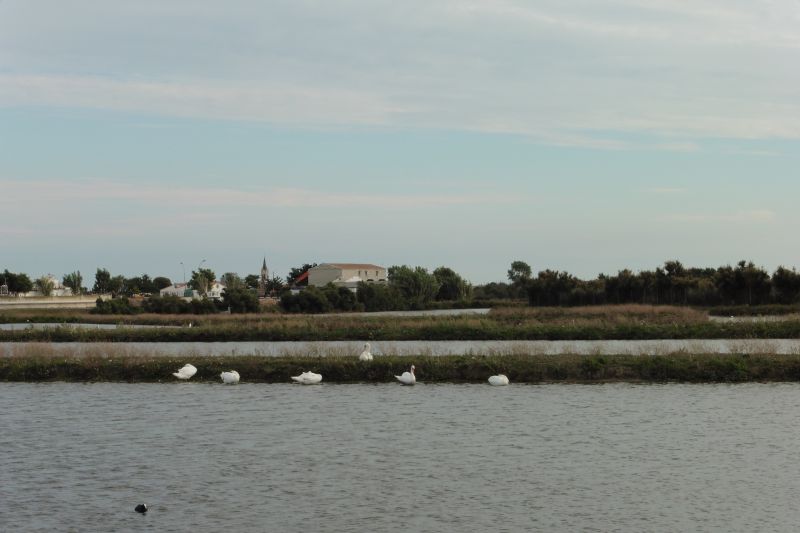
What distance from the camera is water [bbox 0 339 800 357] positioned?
129 ft

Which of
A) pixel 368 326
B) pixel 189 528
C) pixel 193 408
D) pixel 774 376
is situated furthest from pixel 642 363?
pixel 368 326

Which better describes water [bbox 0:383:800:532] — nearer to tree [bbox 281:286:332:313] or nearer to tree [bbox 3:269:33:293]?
tree [bbox 281:286:332:313]

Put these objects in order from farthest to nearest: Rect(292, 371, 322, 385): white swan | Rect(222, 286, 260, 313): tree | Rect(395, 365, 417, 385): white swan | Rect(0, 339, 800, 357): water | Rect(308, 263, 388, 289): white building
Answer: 1. Rect(308, 263, 388, 289): white building
2. Rect(222, 286, 260, 313): tree
3. Rect(0, 339, 800, 357): water
4. Rect(292, 371, 322, 385): white swan
5. Rect(395, 365, 417, 385): white swan

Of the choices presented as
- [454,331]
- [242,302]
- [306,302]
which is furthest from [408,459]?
[306,302]

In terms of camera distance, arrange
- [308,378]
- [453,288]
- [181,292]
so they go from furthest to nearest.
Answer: [181,292], [453,288], [308,378]

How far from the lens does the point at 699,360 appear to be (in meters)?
35.0

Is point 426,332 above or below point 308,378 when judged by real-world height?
above

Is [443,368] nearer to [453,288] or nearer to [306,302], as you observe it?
[306,302]

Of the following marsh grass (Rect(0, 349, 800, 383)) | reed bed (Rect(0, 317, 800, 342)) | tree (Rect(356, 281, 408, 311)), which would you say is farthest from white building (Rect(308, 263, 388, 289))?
marsh grass (Rect(0, 349, 800, 383))

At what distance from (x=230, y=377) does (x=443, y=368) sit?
24.1 ft

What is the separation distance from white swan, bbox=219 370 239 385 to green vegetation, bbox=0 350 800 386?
872 millimetres

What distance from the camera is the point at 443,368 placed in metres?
35.6

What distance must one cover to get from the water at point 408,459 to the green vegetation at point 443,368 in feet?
4.19

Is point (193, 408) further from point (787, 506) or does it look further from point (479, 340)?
point (479, 340)
